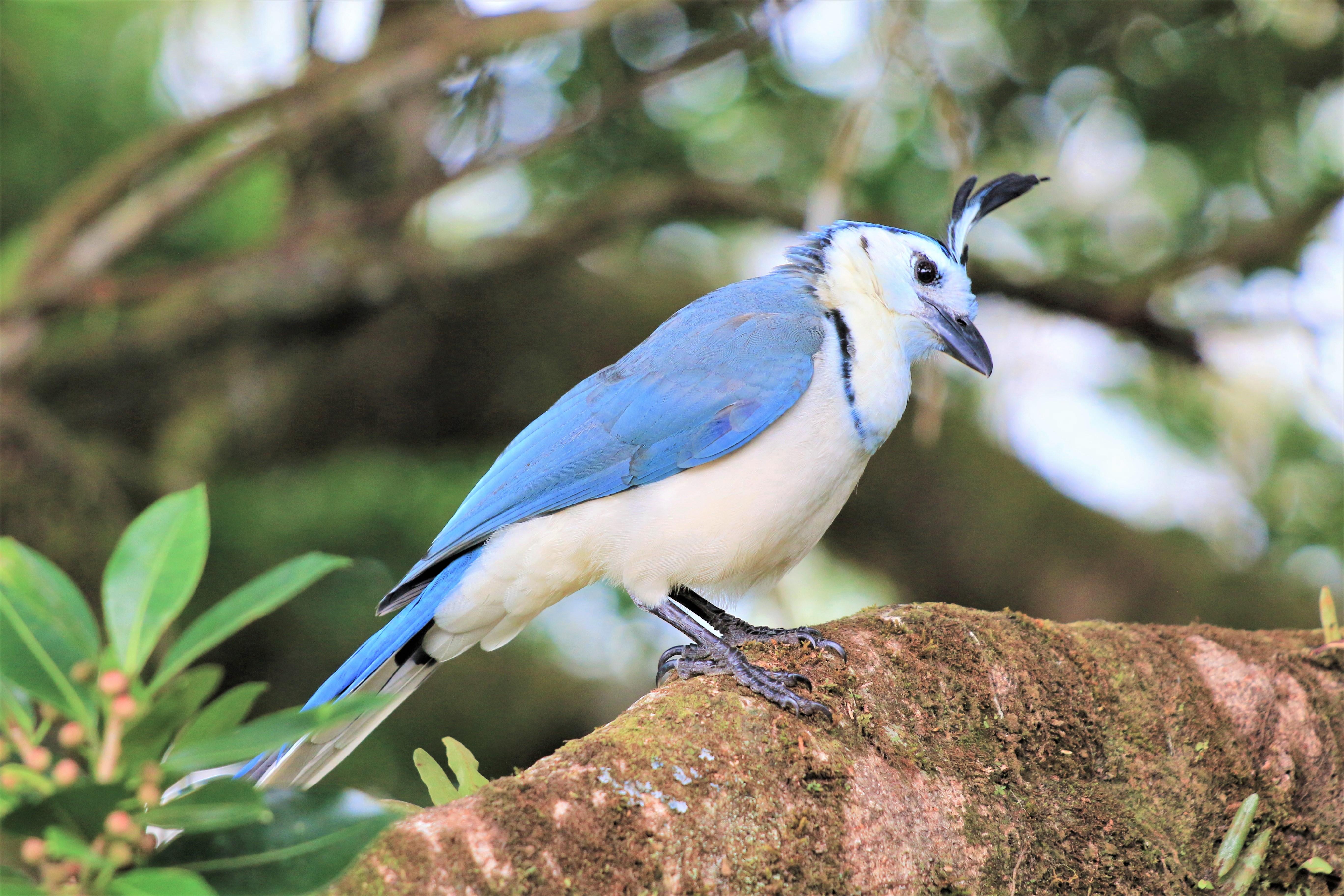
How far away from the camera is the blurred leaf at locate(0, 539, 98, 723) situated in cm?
114

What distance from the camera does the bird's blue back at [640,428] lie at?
2.49m

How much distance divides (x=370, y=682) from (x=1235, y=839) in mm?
1763

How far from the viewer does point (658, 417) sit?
256 centimetres

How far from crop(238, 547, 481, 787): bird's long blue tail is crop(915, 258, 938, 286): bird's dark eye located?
1270 millimetres

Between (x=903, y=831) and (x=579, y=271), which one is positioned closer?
(x=903, y=831)

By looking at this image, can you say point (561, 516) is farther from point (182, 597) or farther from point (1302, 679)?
point (1302, 679)

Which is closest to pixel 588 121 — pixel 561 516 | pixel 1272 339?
pixel 561 516

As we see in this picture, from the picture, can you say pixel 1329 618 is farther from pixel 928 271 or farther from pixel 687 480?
pixel 687 480

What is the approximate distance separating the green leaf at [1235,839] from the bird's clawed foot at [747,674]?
0.84 m

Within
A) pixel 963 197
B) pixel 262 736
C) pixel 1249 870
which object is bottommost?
pixel 1249 870

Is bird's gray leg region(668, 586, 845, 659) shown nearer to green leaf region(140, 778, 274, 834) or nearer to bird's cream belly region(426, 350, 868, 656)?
bird's cream belly region(426, 350, 868, 656)

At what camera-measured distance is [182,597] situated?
118 cm

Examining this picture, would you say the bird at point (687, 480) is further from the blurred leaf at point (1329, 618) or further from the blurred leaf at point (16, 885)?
the blurred leaf at point (16, 885)

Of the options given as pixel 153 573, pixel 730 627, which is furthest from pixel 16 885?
pixel 730 627
